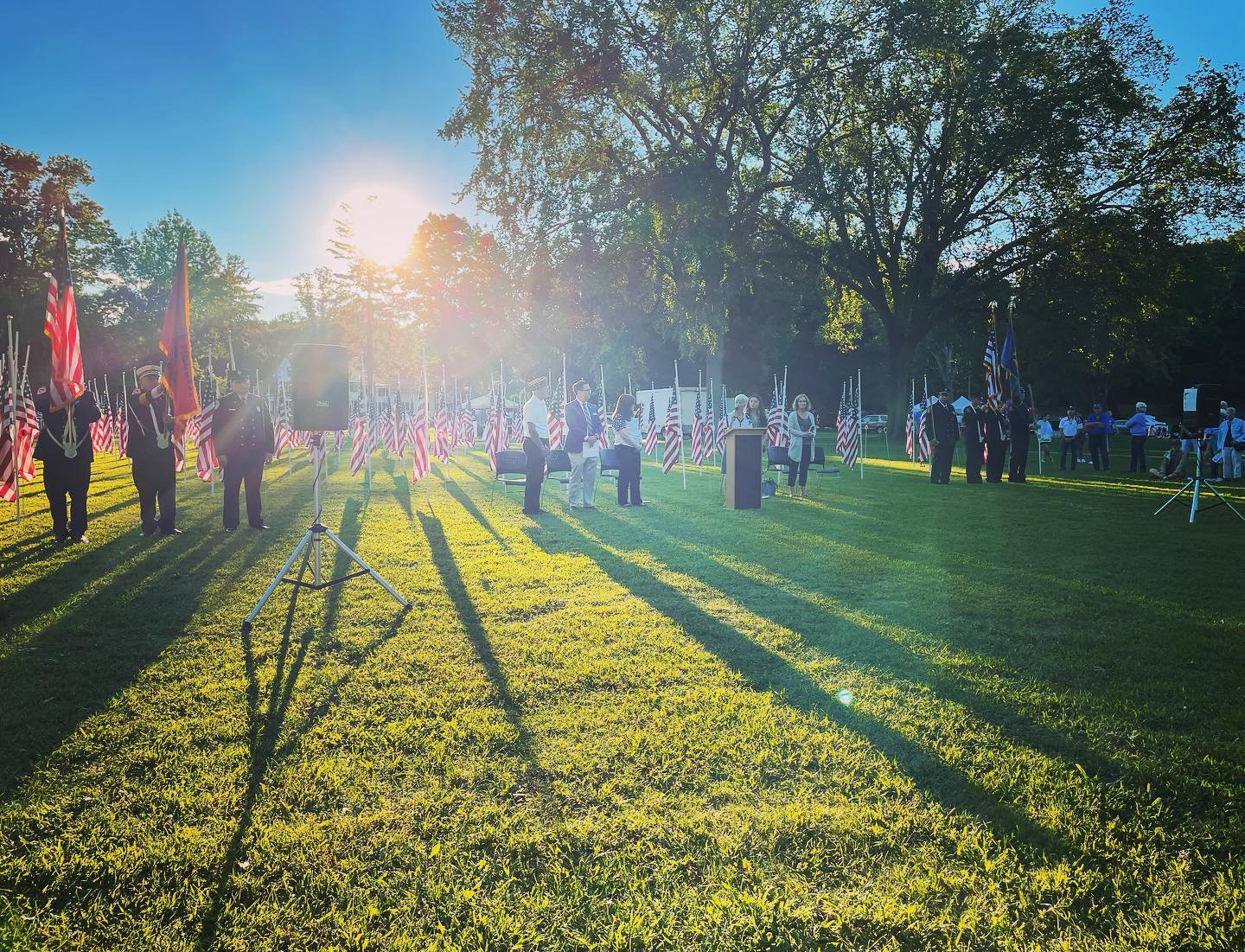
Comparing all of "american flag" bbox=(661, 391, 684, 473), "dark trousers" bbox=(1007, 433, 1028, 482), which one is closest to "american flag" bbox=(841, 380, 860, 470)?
"dark trousers" bbox=(1007, 433, 1028, 482)

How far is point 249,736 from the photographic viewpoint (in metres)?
4.29

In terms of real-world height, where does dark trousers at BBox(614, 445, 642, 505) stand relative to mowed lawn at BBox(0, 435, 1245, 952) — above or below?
above

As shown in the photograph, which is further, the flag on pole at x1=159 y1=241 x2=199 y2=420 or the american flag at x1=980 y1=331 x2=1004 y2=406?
the american flag at x1=980 y1=331 x2=1004 y2=406

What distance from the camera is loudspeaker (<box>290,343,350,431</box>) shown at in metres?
6.35

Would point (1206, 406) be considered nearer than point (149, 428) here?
No

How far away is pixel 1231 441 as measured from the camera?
1941 centimetres

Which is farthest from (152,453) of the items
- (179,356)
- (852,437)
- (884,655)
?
(852,437)

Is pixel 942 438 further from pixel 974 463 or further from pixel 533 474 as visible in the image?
pixel 533 474

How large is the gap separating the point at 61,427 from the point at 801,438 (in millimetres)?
13139

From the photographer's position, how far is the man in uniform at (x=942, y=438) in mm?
18453

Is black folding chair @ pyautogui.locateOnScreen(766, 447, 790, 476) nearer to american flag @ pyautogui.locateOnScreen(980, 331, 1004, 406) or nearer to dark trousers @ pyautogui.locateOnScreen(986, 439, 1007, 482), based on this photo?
dark trousers @ pyautogui.locateOnScreen(986, 439, 1007, 482)

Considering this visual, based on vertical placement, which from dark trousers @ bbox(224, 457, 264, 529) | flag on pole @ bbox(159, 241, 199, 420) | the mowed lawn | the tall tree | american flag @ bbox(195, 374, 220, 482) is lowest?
the mowed lawn

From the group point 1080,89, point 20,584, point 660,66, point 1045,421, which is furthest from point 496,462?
point 1080,89

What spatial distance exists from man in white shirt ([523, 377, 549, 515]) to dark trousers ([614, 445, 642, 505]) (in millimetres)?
1680
